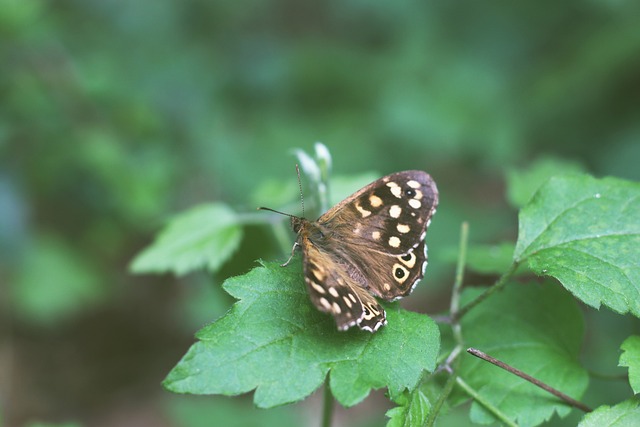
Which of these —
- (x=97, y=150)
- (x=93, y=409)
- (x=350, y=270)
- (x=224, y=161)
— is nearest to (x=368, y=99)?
(x=224, y=161)

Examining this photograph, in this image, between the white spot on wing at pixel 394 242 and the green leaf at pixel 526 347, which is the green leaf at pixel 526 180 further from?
the white spot on wing at pixel 394 242

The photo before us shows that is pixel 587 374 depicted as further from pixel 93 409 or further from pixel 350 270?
pixel 93 409

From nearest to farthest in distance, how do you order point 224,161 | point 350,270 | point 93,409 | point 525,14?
point 350,270
point 93,409
point 224,161
point 525,14

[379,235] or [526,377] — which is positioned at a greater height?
[379,235]

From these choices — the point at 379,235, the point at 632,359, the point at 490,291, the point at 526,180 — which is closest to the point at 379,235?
the point at 379,235

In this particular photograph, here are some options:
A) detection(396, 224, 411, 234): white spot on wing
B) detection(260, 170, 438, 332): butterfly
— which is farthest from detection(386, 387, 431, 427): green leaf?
detection(396, 224, 411, 234): white spot on wing

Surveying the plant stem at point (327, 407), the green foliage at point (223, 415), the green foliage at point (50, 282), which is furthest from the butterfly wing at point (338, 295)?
the green foliage at point (50, 282)

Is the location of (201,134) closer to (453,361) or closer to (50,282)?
(50,282)
